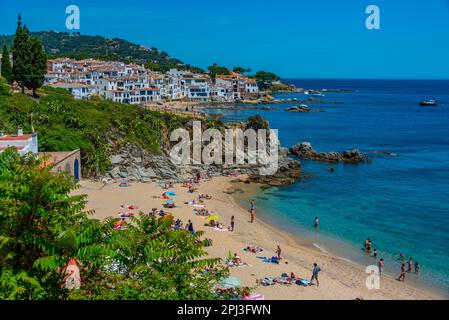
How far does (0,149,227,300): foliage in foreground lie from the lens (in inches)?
316

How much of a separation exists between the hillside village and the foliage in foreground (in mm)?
64368

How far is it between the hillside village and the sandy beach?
41.5 m

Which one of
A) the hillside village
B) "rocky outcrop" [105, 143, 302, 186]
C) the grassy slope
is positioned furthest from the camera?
the hillside village

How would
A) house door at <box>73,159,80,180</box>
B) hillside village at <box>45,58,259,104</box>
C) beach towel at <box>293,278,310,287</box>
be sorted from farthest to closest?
hillside village at <box>45,58,259,104</box> → house door at <box>73,159,80,180</box> → beach towel at <box>293,278,310,287</box>

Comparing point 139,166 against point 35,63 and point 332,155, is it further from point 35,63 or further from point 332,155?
point 332,155

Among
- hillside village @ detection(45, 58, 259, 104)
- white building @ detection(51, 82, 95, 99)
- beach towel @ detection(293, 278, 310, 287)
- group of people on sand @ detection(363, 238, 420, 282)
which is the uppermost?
hillside village @ detection(45, 58, 259, 104)

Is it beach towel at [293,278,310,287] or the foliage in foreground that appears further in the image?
beach towel at [293,278,310,287]

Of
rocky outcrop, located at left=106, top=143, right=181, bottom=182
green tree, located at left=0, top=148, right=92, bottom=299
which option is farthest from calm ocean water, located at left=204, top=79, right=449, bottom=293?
green tree, located at left=0, top=148, right=92, bottom=299

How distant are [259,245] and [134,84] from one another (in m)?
80.3

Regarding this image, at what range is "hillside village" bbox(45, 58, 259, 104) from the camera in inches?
3479

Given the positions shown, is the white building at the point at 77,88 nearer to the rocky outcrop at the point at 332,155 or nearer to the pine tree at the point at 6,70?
the pine tree at the point at 6,70

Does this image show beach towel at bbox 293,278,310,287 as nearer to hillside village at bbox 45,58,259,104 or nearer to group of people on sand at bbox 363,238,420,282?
group of people on sand at bbox 363,238,420,282

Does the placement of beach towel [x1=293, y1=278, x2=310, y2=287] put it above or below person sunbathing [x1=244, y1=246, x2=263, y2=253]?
below
